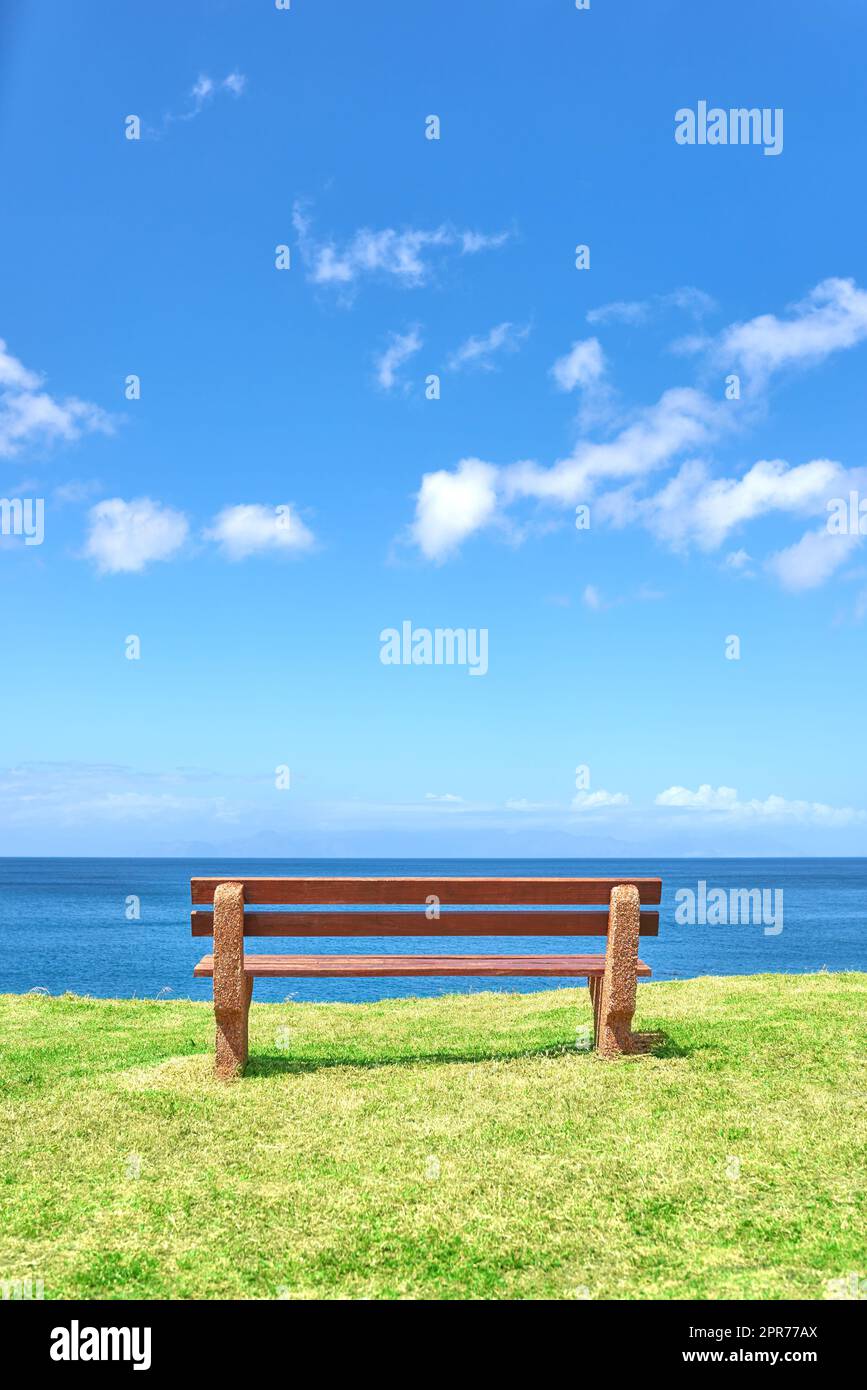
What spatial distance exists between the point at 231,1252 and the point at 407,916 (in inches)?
140

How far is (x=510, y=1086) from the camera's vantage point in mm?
7012

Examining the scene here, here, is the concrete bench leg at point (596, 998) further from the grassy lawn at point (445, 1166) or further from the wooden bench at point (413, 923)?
the grassy lawn at point (445, 1166)

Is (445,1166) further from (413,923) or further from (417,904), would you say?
(417,904)

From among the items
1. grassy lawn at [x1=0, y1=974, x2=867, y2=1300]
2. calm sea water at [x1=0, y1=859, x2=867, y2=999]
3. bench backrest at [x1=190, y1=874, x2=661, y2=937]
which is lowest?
calm sea water at [x1=0, y1=859, x2=867, y2=999]

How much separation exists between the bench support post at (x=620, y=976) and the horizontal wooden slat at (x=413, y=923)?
156 millimetres

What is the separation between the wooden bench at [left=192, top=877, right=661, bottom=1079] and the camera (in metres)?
7.51

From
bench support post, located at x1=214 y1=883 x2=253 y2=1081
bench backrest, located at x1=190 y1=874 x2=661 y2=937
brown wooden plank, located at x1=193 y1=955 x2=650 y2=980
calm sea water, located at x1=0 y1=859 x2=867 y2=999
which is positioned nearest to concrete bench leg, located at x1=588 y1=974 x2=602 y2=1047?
brown wooden plank, located at x1=193 y1=955 x2=650 y2=980

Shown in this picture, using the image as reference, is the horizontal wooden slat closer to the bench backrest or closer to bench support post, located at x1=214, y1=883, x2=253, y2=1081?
the bench backrest

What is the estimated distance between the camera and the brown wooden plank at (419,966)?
7.72m

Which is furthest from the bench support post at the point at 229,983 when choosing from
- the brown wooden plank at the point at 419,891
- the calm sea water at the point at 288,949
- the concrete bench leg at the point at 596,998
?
the calm sea water at the point at 288,949

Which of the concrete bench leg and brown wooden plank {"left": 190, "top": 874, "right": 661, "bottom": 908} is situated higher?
brown wooden plank {"left": 190, "top": 874, "right": 661, "bottom": 908}

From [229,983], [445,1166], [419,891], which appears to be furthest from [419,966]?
[445,1166]

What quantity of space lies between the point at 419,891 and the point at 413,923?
29cm
